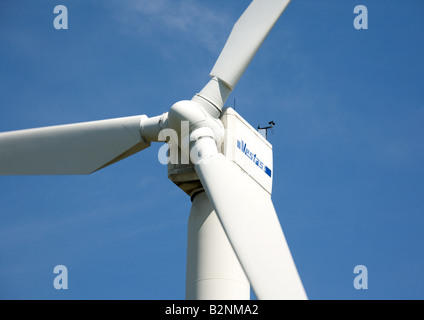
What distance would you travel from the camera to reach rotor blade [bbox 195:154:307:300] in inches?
481

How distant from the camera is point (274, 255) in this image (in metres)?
12.8

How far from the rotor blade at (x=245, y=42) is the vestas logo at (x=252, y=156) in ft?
3.73

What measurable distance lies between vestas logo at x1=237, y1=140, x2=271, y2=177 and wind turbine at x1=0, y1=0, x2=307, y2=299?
19mm

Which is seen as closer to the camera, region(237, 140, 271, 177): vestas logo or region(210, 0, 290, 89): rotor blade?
region(237, 140, 271, 177): vestas logo

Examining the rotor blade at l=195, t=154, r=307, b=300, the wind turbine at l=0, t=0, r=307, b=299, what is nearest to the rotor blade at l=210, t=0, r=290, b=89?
the wind turbine at l=0, t=0, r=307, b=299

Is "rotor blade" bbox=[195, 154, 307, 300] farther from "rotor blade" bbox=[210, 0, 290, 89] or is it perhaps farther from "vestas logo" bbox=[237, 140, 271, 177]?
"rotor blade" bbox=[210, 0, 290, 89]

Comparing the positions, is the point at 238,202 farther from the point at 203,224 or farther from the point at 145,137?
the point at 145,137

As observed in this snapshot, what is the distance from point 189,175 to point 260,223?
7.57ft

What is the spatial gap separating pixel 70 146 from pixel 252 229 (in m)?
4.39

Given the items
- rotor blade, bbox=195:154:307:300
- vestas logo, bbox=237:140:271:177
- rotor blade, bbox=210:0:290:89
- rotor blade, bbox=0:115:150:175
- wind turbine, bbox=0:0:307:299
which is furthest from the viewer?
rotor blade, bbox=210:0:290:89

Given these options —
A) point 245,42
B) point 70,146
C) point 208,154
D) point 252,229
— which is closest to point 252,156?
point 208,154

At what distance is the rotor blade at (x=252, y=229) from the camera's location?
12219 millimetres
